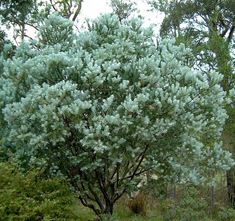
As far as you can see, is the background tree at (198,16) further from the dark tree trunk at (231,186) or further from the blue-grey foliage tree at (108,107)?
the blue-grey foliage tree at (108,107)

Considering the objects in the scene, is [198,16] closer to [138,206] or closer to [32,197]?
[138,206]

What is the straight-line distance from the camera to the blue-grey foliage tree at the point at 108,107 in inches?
230

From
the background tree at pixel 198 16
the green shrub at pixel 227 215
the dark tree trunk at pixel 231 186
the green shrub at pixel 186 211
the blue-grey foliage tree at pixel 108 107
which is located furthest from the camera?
the background tree at pixel 198 16

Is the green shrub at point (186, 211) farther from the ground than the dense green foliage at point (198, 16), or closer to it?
closer to it

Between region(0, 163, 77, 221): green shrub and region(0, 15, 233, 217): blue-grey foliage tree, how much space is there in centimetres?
30

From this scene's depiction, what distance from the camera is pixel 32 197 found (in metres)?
5.98

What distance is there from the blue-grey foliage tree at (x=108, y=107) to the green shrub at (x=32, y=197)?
30 cm

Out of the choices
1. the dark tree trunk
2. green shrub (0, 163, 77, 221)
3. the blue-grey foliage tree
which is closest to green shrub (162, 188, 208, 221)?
the dark tree trunk

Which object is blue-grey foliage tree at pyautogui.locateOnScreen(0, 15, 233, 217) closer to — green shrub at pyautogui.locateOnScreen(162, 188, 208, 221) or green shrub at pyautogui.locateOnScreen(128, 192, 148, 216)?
green shrub at pyautogui.locateOnScreen(162, 188, 208, 221)

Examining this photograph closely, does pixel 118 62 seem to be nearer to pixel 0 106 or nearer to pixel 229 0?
pixel 0 106

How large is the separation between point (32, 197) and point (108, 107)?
1.46 meters

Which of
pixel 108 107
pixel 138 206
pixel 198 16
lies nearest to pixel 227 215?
pixel 138 206

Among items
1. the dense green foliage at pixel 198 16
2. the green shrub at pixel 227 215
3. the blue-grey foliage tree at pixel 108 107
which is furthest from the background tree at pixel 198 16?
the blue-grey foliage tree at pixel 108 107

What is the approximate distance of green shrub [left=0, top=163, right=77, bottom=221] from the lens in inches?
215
